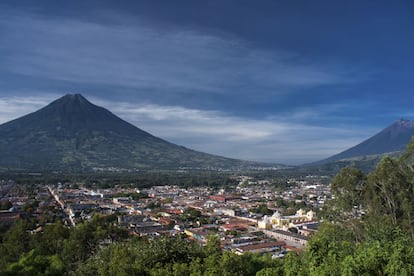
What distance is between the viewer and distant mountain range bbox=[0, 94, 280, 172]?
292ft

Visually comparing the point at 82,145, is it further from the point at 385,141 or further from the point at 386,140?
the point at 386,140

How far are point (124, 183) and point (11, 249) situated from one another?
145ft

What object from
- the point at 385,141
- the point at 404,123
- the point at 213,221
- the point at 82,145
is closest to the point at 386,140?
the point at 385,141

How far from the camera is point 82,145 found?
333ft

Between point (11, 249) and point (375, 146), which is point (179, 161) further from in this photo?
point (375, 146)

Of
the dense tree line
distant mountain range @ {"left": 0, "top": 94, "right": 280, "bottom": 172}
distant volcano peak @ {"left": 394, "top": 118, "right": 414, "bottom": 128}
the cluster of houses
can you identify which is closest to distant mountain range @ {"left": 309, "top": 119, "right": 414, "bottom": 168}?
distant volcano peak @ {"left": 394, "top": 118, "right": 414, "bottom": 128}

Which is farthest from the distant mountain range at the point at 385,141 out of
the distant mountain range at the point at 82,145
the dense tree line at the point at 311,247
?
the dense tree line at the point at 311,247

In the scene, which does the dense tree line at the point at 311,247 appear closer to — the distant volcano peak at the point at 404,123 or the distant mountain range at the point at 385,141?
the distant mountain range at the point at 385,141

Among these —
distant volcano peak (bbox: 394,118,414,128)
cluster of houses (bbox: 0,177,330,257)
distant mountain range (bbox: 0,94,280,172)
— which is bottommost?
cluster of houses (bbox: 0,177,330,257)

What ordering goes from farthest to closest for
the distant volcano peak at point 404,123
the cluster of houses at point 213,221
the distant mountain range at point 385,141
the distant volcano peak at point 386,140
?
1. the distant volcano peak at point 404,123
2. the distant volcano peak at point 386,140
3. the distant mountain range at point 385,141
4. the cluster of houses at point 213,221

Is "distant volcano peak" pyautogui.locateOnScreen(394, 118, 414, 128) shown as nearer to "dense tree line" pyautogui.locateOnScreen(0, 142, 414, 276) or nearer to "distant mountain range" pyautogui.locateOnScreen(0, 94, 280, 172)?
"distant mountain range" pyautogui.locateOnScreen(0, 94, 280, 172)

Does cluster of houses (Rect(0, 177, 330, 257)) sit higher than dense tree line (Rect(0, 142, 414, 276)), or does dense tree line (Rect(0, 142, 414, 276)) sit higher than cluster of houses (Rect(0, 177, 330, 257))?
dense tree line (Rect(0, 142, 414, 276))

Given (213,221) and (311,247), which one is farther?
(213,221)

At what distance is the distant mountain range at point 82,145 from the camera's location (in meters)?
88.9
